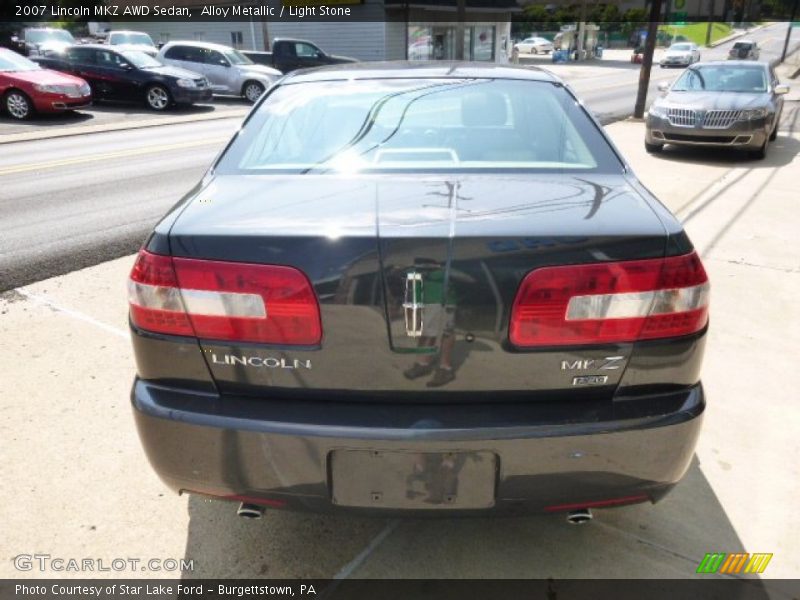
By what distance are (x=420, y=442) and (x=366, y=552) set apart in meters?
0.80

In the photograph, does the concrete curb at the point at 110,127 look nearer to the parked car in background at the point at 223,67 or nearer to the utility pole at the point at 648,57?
the parked car in background at the point at 223,67

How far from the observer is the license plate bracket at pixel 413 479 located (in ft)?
5.71

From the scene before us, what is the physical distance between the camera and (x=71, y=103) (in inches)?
568

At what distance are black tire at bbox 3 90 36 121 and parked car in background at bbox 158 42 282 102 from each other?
6147 mm

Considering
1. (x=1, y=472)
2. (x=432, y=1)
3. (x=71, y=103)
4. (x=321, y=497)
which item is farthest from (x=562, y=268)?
(x=432, y=1)

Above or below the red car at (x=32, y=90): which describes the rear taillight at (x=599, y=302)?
above

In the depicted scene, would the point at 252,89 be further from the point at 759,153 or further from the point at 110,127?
the point at 759,153

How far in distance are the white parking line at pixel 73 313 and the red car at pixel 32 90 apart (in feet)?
37.4

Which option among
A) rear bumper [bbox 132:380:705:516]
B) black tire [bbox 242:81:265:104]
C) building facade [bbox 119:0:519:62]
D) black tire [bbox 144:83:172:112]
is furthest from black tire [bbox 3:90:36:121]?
building facade [bbox 119:0:519:62]

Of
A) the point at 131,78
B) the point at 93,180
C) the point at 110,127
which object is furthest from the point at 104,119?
the point at 93,180

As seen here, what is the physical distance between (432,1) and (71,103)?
23973mm

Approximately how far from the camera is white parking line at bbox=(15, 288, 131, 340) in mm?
4004

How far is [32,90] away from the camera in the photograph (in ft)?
45.4

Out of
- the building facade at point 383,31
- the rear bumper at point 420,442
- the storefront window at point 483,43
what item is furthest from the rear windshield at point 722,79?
the storefront window at point 483,43
